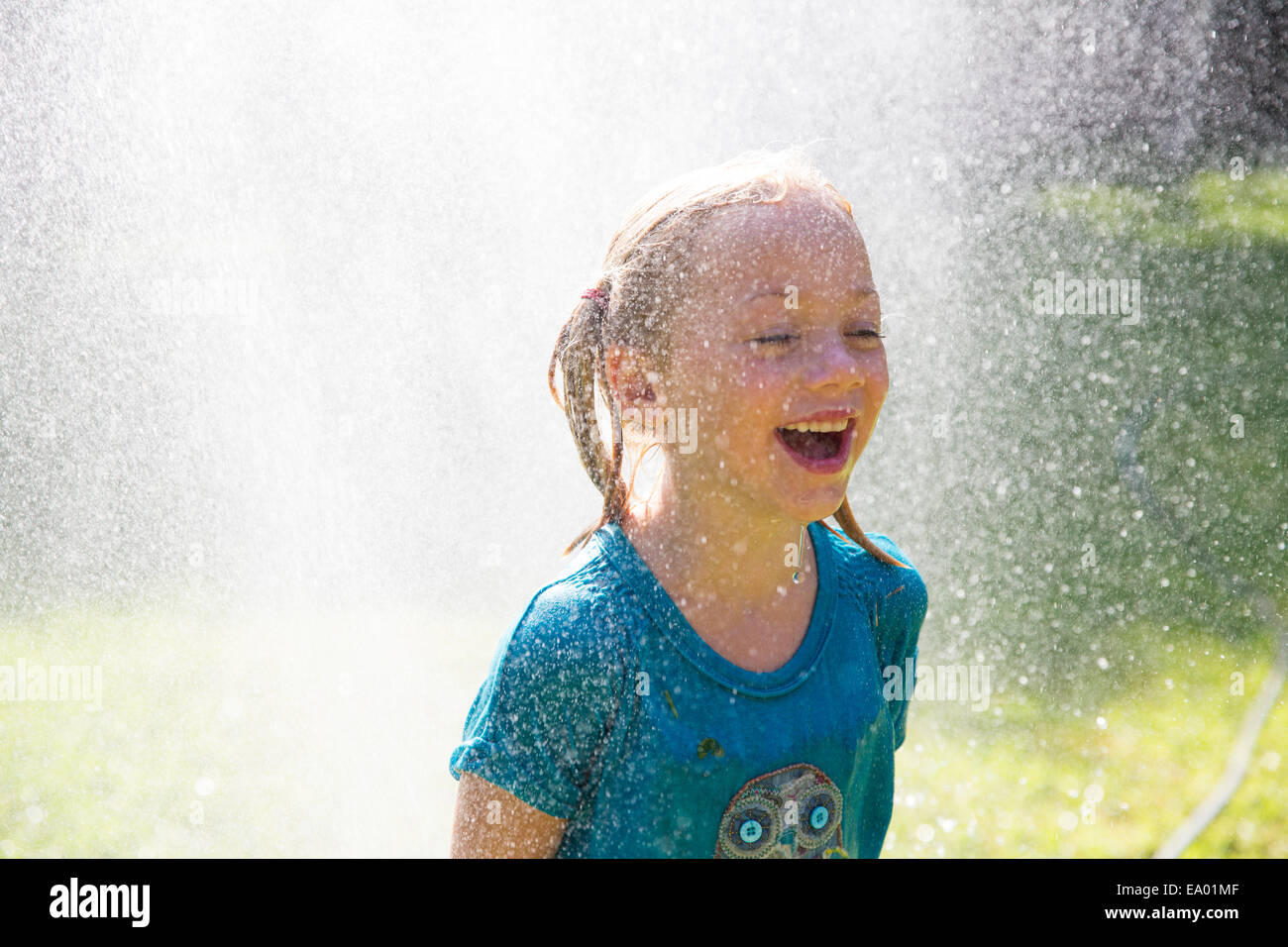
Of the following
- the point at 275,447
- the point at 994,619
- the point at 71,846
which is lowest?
the point at 71,846

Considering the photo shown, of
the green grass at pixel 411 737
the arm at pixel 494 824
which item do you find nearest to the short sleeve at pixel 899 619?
the arm at pixel 494 824

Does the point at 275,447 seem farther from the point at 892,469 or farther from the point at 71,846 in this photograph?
the point at 892,469

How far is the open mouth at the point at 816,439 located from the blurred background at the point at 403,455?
6.73 feet

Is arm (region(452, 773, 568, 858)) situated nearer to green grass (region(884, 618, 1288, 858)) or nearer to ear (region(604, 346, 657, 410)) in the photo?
ear (region(604, 346, 657, 410))

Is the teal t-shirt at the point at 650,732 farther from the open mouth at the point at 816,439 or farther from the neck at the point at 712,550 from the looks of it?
the open mouth at the point at 816,439

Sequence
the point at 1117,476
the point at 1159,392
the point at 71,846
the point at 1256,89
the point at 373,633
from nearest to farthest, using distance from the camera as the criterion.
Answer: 1. the point at 71,846
2. the point at 373,633
3. the point at 1117,476
4. the point at 1159,392
5. the point at 1256,89

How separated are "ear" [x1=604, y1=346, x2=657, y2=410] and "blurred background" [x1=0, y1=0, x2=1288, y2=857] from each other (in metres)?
1.96

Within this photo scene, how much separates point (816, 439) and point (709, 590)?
26 centimetres

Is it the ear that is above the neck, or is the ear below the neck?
above

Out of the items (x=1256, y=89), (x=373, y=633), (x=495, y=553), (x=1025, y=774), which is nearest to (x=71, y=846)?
A: (x=373, y=633)

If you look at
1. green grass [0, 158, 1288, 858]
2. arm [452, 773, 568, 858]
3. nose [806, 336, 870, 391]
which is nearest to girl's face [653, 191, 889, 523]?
nose [806, 336, 870, 391]

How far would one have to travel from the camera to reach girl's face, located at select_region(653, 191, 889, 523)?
1.65 metres

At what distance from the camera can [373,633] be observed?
443 cm
